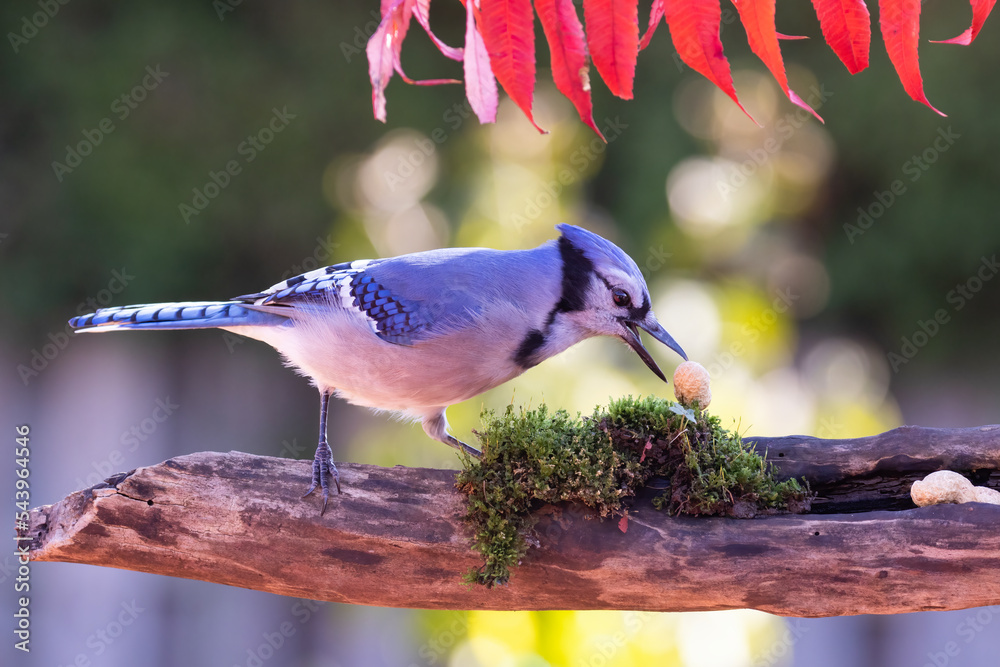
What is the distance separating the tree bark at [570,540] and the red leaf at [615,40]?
0.91 meters

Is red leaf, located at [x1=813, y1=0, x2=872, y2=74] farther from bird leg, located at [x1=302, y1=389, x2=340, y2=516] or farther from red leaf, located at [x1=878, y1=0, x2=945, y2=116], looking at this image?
bird leg, located at [x1=302, y1=389, x2=340, y2=516]

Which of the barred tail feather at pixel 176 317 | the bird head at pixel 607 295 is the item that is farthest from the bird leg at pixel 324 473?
the bird head at pixel 607 295

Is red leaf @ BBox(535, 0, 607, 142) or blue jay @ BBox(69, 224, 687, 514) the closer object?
red leaf @ BBox(535, 0, 607, 142)

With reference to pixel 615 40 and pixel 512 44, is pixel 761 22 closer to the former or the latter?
pixel 615 40

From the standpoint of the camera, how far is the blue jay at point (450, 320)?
74.0 inches

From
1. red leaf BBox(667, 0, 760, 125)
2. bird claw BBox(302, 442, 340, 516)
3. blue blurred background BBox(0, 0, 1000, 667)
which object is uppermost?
blue blurred background BBox(0, 0, 1000, 667)

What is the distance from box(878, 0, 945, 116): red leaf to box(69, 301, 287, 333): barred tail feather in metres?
A: 1.48

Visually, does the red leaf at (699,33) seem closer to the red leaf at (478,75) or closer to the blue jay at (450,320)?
the red leaf at (478,75)

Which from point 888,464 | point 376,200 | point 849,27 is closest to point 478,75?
point 849,27

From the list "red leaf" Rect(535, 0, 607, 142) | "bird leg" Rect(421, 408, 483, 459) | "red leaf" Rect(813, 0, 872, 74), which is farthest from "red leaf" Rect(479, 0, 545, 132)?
"bird leg" Rect(421, 408, 483, 459)

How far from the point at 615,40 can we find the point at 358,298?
1017mm

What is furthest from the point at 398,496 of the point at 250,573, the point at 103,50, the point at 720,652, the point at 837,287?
the point at 103,50

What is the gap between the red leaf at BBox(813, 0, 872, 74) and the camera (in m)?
1.21

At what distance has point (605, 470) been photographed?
1748 mm
